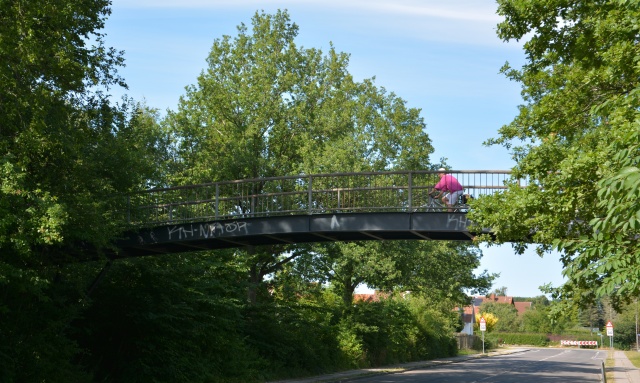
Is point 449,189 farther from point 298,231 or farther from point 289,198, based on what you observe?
point 289,198

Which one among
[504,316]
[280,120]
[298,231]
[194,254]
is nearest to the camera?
[298,231]

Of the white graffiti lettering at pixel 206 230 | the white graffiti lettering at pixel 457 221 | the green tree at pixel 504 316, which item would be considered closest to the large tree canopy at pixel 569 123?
the white graffiti lettering at pixel 457 221

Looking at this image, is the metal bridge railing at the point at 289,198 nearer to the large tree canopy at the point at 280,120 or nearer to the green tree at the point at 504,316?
the large tree canopy at the point at 280,120

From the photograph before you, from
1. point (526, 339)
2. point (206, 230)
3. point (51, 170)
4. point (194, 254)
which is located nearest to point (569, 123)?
point (206, 230)

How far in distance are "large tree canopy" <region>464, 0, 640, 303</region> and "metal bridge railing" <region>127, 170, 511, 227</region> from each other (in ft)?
6.70

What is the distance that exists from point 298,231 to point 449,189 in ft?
12.8

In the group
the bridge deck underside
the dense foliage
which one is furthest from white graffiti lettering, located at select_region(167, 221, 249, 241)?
the dense foliage

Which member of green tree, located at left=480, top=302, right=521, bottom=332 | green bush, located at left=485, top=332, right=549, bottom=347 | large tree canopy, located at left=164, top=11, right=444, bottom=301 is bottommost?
green bush, located at left=485, top=332, right=549, bottom=347

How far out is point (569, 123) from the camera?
15.7 metres

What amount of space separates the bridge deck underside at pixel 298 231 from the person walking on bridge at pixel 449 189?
0.47 m

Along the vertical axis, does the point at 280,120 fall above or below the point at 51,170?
above

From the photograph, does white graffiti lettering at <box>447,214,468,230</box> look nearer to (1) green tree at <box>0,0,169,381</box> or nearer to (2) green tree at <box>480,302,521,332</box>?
(1) green tree at <box>0,0,169,381</box>

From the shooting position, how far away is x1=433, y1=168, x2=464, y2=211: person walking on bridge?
19.3 metres

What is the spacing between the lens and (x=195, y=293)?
80.3 feet
